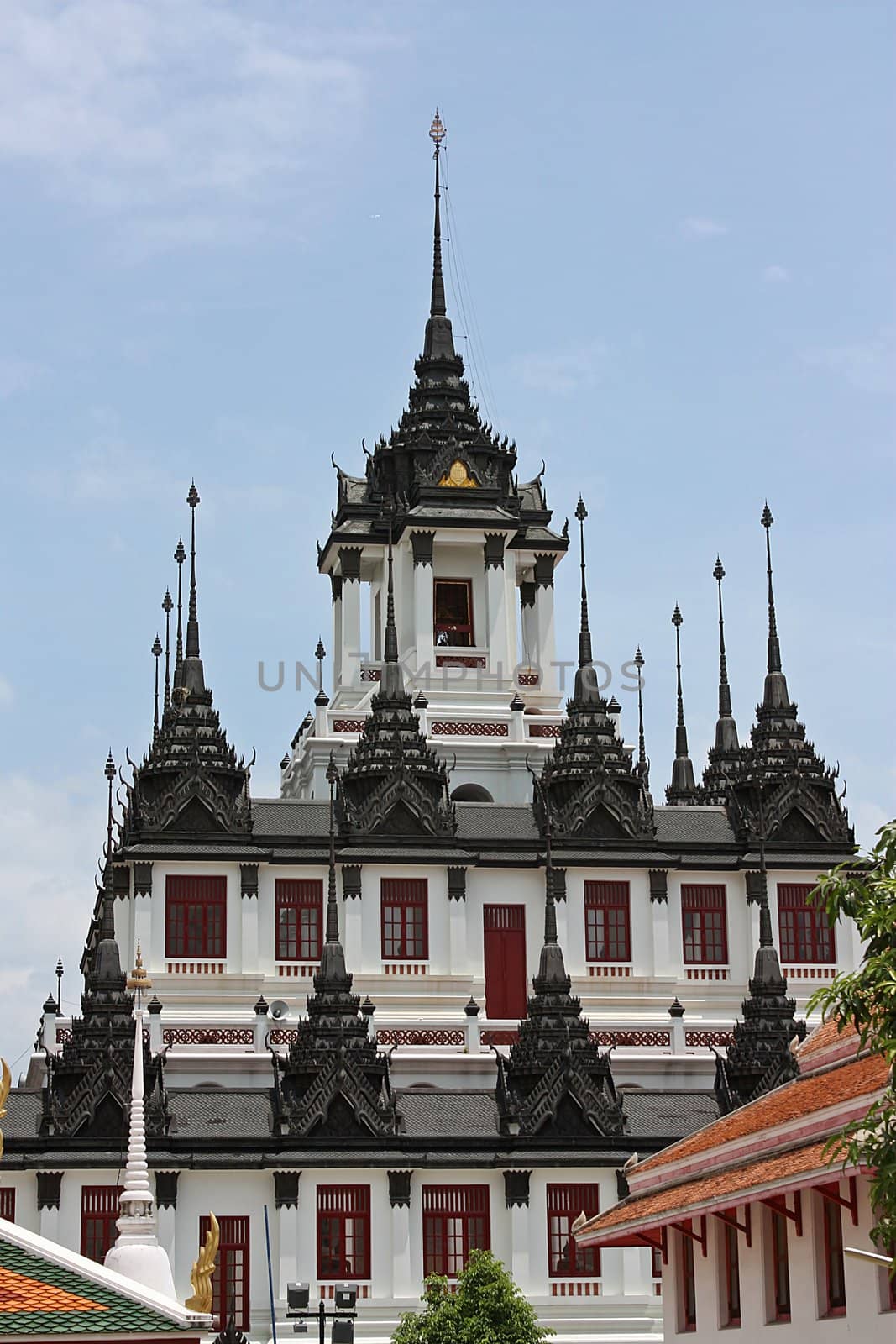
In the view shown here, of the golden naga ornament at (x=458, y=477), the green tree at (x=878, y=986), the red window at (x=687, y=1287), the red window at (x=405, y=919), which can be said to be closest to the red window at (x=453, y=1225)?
the red window at (x=405, y=919)

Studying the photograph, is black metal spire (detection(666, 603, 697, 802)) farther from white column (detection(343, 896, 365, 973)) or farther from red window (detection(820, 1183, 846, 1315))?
red window (detection(820, 1183, 846, 1315))

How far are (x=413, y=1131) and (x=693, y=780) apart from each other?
2635cm

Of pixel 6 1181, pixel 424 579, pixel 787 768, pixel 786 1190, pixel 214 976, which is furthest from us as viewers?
pixel 424 579

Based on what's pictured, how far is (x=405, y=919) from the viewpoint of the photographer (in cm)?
6350

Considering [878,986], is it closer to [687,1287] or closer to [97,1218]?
[687,1287]

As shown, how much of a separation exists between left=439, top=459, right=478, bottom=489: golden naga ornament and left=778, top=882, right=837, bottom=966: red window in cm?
1784

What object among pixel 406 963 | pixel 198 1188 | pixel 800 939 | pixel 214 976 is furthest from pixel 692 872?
pixel 198 1188

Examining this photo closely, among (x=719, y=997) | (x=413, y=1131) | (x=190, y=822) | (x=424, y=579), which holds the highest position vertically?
(x=424, y=579)

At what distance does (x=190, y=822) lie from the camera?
209 ft

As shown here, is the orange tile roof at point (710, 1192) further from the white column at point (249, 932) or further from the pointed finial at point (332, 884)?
the white column at point (249, 932)

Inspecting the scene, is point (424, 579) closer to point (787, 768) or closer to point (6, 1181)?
point (787, 768)

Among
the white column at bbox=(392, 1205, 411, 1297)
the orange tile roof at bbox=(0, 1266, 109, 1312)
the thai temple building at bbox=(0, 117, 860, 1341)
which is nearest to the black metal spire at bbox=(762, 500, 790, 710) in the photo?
the thai temple building at bbox=(0, 117, 860, 1341)

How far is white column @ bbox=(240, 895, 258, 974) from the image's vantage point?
6206 cm

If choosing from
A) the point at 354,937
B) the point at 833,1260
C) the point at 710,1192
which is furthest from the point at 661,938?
the point at 833,1260
